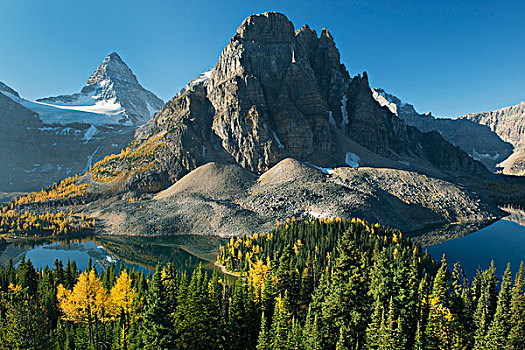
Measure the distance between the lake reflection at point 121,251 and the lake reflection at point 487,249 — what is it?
230 feet

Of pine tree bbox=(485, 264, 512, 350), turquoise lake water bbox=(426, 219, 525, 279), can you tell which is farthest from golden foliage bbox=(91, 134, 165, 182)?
pine tree bbox=(485, 264, 512, 350)

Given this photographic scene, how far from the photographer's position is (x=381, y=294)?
3150 cm

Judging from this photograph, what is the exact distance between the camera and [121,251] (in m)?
111

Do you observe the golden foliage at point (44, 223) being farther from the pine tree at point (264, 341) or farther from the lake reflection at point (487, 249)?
the lake reflection at point (487, 249)

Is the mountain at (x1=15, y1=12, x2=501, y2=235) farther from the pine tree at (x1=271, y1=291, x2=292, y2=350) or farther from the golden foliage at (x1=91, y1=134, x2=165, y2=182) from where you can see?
the pine tree at (x1=271, y1=291, x2=292, y2=350)

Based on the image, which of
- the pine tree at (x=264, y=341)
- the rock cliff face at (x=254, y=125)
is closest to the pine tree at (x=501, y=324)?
the pine tree at (x=264, y=341)

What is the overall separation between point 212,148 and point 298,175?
58.4 m

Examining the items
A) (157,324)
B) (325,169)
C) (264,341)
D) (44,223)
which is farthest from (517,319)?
(44,223)

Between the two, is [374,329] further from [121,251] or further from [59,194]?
[59,194]

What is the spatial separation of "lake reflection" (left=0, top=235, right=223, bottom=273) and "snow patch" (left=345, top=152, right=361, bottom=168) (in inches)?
3576

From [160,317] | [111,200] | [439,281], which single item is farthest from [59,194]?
[439,281]

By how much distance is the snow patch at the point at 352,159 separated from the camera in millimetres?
175675

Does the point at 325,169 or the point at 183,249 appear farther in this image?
the point at 325,169

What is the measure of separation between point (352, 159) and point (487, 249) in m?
85.7
